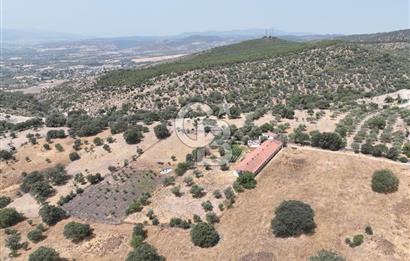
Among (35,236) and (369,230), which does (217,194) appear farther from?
(35,236)

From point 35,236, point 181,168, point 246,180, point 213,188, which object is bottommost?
point 35,236

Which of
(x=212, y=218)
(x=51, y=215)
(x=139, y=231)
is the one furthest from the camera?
(x=51, y=215)

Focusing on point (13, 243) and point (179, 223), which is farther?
point (13, 243)

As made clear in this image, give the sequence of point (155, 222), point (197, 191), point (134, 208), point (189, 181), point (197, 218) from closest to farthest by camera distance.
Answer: point (197, 218) < point (155, 222) < point (134, 208) < point (197, 191) < point (189, 181)

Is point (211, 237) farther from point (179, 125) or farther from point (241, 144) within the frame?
point (179, 125)

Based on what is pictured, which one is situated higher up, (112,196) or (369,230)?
(369,230)

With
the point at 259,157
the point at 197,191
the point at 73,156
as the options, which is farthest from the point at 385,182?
the point at 73,156

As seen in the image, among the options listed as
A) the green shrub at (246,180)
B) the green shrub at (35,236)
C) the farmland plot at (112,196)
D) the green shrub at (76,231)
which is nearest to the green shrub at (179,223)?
the farmland plot at (112,196)

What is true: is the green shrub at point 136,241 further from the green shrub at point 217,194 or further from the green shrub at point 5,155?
the green shrub at point 5,155
